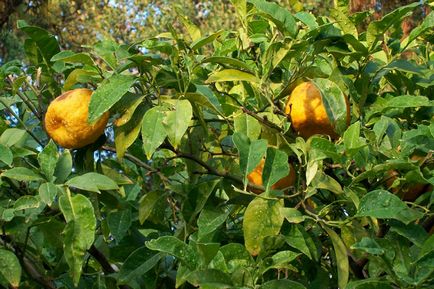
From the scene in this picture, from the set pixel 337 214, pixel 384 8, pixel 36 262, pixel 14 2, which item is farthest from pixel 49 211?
pixel 14 2

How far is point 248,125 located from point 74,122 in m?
0.18

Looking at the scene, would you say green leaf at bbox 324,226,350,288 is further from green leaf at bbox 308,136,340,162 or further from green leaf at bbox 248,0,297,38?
green leaf at bbox 248,0,297,38

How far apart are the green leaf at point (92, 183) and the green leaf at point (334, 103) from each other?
0.24 meters

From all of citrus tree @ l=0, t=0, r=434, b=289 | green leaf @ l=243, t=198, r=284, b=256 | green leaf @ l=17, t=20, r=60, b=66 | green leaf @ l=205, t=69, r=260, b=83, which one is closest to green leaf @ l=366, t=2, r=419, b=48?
citrus tree @ l=0, t=0, r=434, b=289

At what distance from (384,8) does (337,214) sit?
2.26 m

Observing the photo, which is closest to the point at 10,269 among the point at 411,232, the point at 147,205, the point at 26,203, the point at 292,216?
the point at 26,203

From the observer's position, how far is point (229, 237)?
92cm

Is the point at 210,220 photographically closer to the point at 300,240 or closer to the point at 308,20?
the point at 300,240

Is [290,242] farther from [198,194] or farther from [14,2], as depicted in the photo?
[14,2]

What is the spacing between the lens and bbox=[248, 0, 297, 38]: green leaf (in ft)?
2.84

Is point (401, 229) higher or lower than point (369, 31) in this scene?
lower

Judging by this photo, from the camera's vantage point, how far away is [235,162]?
0.98 m

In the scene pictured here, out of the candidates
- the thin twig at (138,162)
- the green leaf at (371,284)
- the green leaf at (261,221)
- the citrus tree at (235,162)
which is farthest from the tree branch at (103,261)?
the green leaf at (371,284)

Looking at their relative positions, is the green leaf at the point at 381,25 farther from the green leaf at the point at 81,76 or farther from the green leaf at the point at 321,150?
the green leaf at the point at 81,76
